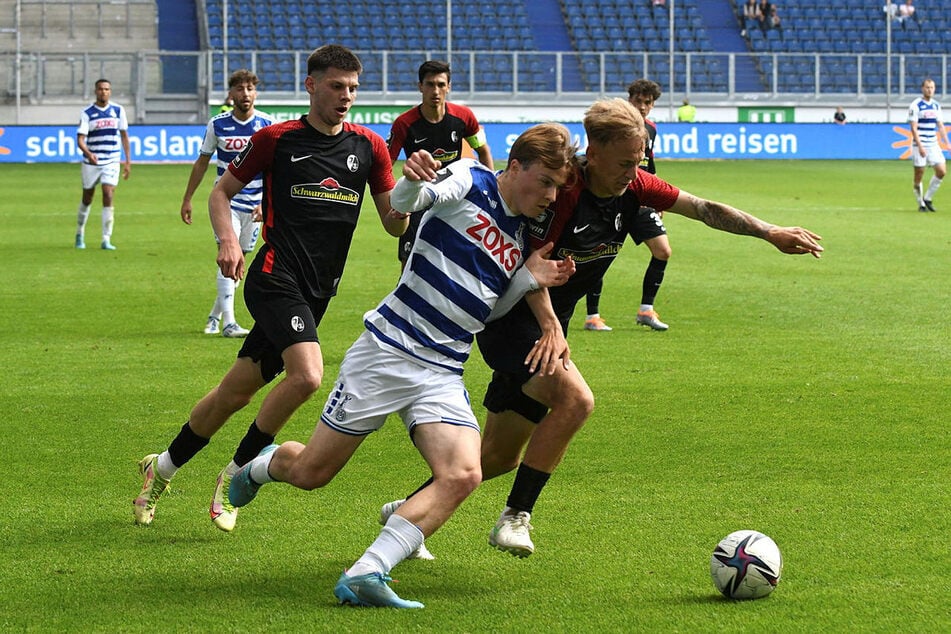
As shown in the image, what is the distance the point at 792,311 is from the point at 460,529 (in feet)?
23.8

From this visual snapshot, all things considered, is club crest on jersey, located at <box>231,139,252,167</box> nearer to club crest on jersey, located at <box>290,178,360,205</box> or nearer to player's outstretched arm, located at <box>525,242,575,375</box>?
club crest on jersey, located at <box>290,178,360,205</box>

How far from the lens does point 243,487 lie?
5.45 meters

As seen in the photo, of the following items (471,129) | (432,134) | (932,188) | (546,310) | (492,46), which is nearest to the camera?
(546,310)

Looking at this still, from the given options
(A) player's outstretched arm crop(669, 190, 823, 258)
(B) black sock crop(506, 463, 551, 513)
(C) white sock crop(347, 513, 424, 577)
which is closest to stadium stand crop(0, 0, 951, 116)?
(A) player's outstretched arm crop(669, 190, 823, 258)

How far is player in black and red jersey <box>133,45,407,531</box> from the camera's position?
575cm

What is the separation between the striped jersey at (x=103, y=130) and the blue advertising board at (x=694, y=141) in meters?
15.7

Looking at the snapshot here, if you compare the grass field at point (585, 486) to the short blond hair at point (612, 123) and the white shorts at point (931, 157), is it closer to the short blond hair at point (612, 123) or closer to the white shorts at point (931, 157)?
the short blond hair at point (612, 123)

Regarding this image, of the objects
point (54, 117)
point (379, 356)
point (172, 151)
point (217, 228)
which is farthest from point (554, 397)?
point (54, 117)

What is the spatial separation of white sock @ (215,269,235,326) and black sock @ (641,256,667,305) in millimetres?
3444

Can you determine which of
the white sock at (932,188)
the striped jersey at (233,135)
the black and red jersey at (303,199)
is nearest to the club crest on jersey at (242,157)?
the black and red jersey at (303,199)

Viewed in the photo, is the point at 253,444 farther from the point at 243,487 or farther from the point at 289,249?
the point at 289,249

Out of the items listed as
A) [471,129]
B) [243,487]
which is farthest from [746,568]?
[471,129]

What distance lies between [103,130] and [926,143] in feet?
45.2

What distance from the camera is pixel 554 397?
5172mm
